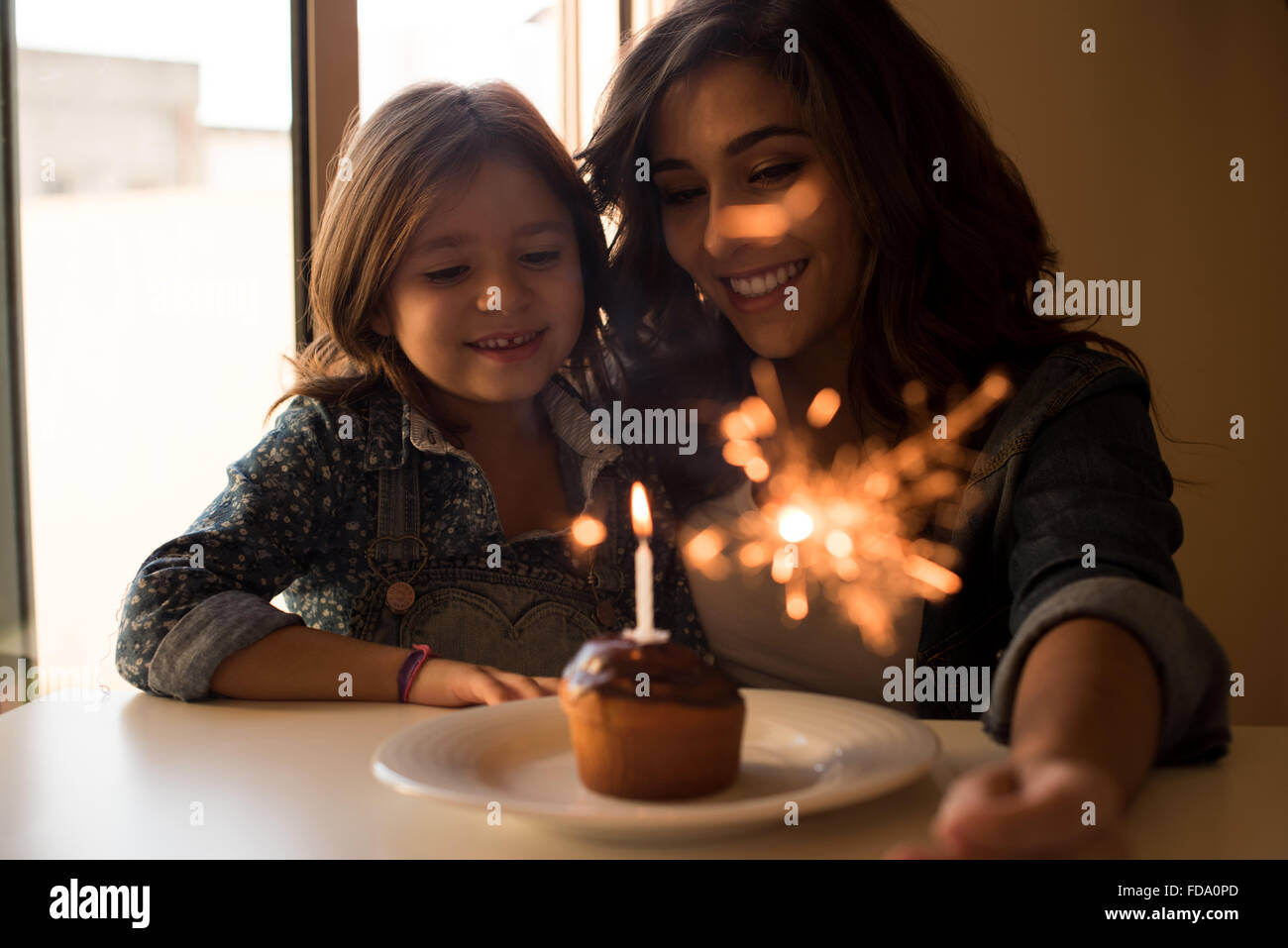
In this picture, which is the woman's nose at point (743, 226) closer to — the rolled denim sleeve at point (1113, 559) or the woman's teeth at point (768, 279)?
the woman's teeth at point (768, 279)

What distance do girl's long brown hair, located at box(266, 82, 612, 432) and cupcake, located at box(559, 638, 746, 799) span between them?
2.74ft

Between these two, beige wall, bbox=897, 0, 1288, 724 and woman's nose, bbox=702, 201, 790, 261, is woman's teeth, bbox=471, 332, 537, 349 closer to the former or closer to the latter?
woman's nose, bbox=702, 201, 790, 261

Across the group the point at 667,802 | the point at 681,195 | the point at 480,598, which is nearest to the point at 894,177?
the point at 681,195

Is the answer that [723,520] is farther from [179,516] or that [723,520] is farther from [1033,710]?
[179,516]

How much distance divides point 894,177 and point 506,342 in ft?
1.84

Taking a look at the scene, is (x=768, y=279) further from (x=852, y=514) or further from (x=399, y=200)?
(x=399, y=200)

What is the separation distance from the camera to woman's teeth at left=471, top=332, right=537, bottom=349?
145cm

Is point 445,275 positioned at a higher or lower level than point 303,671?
higher

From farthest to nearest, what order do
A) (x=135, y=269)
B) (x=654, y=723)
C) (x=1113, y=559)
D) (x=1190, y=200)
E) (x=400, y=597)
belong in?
(x=1190, y=200)
(x=135, y=269)
(x=400, y=597)
(x=1113, y=559)
(x=654, y=723)

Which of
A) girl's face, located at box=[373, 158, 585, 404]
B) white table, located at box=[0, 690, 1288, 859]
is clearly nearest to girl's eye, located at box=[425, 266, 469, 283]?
girl's face, located at box=[373, 158, 585, 404]

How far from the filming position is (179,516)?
6.90 feet

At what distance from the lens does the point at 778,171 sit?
1.44 metres

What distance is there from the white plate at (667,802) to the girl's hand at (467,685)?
0.10 meters
